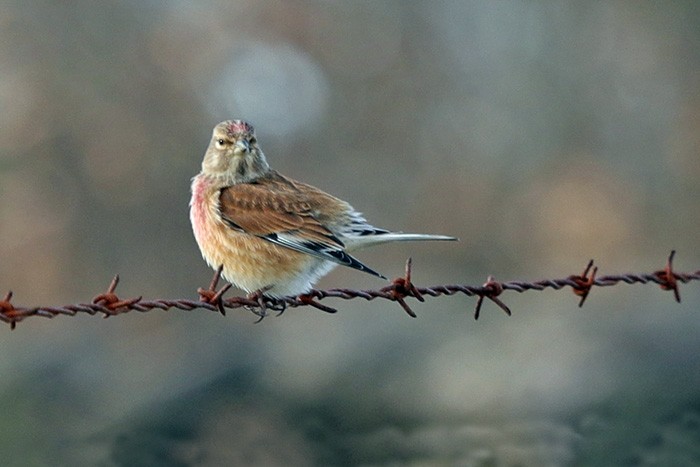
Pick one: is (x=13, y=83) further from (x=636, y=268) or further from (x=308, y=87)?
(x=636, y=268)

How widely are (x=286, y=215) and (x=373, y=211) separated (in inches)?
477

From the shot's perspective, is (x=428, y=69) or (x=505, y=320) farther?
(x=428, y=69)

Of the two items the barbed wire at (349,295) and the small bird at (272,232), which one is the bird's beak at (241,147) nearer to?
the small bird at (272,232)

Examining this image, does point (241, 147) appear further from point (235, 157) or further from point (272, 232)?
point (272, 232)

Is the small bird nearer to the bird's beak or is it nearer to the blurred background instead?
the bird's beak

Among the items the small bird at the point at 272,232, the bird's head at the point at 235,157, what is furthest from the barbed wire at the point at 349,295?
the bird's head at the point at 235,157

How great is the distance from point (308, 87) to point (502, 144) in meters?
3.19

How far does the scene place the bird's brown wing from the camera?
6727 millimetres

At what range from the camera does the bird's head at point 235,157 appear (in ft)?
24.1

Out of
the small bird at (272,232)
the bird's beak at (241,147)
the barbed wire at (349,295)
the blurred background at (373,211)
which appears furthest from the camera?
the blurred background at (373,211)

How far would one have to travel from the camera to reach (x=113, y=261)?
17.7 meters

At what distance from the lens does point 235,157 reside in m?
7.36

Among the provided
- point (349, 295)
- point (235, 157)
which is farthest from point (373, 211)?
point (349, 295)

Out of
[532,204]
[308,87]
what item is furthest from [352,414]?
[308,87]
